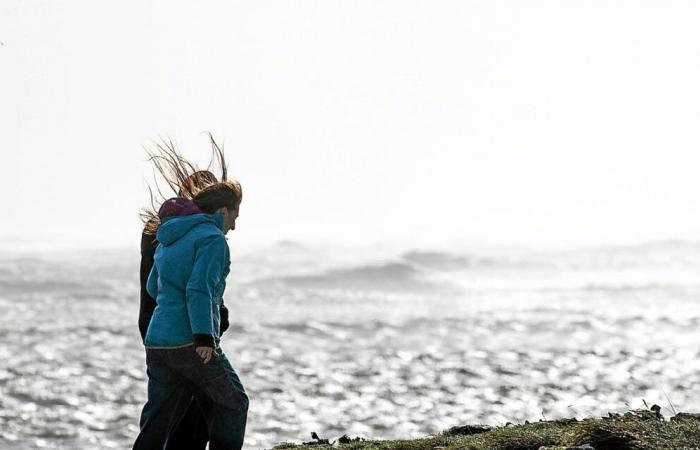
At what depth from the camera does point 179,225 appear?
746 cm

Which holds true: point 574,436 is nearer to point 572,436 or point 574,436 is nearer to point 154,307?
point 572,436

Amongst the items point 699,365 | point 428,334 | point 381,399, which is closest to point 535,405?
point 381,399

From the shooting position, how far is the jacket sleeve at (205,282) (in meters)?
7.06

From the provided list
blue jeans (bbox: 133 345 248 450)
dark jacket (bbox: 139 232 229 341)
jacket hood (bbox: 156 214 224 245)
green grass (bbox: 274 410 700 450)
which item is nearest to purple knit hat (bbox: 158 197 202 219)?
jacket hood (bbox: 156 214 224 245)

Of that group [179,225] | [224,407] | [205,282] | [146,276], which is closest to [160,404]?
[224,407]

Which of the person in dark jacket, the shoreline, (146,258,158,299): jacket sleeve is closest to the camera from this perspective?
(146,258,158,299): jacket sleeve

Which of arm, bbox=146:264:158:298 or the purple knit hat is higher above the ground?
the purple knit hat

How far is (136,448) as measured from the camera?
789 cm

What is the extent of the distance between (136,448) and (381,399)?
2056 centimetres

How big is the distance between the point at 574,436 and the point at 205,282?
3.51m

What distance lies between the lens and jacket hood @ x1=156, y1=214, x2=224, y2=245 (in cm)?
745

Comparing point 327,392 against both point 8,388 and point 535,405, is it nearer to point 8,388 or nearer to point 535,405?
Answer: point 535,405

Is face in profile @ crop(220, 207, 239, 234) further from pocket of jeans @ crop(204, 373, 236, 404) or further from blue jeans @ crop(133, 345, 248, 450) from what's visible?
pocket of jeans @ crop(204, 373, 236, 404)

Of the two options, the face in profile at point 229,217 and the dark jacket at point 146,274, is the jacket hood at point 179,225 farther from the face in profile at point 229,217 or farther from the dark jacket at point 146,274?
the dark jacket at point 146,274
